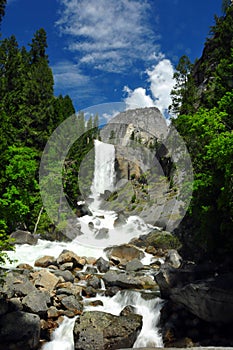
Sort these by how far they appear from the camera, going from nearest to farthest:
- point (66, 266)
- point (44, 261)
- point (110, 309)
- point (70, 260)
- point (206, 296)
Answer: point (206, 296) → point (110, 309) → point (66, 266) → point (44, 261) → point (70, 260)

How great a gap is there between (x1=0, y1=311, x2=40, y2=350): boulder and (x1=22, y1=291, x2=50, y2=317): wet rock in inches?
44.5

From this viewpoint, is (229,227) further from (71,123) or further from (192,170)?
(71,123)

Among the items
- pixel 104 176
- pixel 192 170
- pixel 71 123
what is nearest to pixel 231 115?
pixel 192 170

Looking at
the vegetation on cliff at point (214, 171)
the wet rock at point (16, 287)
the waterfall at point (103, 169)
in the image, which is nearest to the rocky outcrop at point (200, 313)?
the vegetation on cliff at point (214, 171)

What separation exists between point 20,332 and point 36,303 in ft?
6.35

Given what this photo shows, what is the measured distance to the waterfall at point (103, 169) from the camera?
51.2 metres

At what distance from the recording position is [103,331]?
1083cm

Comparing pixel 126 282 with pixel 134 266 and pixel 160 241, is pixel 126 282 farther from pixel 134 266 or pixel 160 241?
pixel 160 241

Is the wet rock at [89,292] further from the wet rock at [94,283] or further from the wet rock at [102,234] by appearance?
the wet rock at [102,234]

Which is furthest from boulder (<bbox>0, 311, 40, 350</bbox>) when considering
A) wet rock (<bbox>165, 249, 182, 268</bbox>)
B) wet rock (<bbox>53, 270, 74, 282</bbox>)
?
wet rock (<bbox>165, 249, 182, 268</bbox>)

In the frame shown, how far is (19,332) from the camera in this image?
10.9 metres

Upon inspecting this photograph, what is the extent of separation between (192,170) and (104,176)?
32219 mm

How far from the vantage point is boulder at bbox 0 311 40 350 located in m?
10.7

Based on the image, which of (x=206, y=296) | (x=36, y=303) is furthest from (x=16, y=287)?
(x=206, y=296)
